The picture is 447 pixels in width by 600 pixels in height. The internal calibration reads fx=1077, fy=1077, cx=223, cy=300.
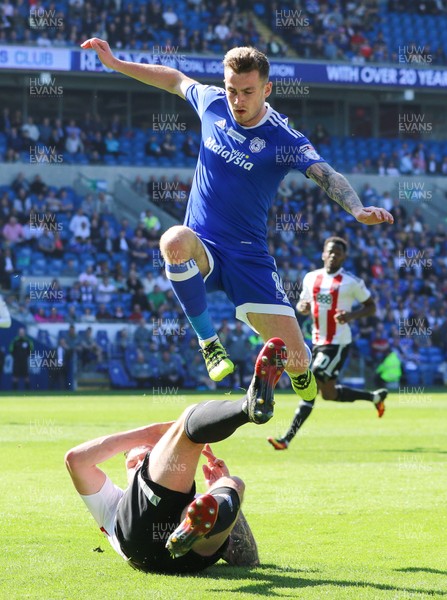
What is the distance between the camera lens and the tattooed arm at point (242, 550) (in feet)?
19.7

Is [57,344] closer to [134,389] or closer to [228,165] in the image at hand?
[134,389]

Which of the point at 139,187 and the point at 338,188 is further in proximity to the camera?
the point at 139,187

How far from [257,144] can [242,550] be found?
9.66 feet

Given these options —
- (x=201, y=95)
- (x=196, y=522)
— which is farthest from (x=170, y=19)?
(x=196, y=522)

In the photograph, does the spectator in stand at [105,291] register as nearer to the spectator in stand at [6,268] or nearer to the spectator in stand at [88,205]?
the spectator in stand at [6,268]

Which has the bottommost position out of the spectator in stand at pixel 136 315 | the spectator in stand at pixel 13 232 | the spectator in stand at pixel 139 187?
the spectator in stand at pixel 136 315

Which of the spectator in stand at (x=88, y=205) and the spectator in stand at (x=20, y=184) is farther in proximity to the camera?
the spectator in stand at (x=88, y=205)

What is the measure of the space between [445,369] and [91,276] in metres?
Result: 10.3

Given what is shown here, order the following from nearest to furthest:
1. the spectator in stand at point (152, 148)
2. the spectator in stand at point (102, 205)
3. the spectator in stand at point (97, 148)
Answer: the spectator in stand at point (102, 205)
the spectator in stand at point (97, 148)
the spectator in stand at point (152, 148)

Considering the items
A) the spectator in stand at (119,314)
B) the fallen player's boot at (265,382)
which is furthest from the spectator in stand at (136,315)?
the fallen player's boot at (265,382)

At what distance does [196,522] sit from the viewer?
4.86 meters

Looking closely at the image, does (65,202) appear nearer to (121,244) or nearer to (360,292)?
(121,244)

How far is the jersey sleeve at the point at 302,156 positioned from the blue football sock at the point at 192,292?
0.98 meters

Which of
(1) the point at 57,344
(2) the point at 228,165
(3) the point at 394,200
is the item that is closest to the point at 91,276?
(1) the point at 57,344
